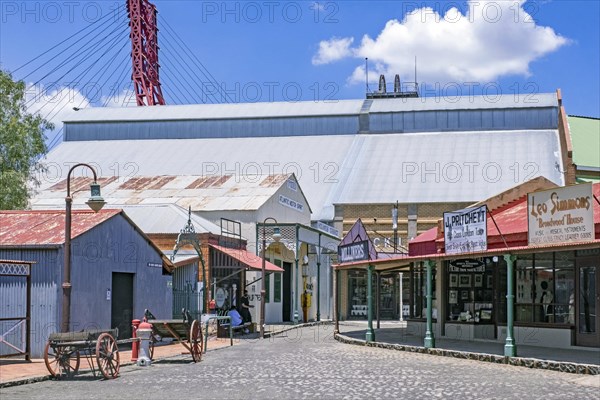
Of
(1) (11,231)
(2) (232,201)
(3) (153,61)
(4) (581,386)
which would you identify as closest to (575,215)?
(4) (581,386)

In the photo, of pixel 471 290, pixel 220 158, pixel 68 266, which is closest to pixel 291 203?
pixel 220 158

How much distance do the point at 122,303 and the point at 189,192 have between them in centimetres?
1651

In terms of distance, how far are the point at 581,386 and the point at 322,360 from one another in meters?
6.58

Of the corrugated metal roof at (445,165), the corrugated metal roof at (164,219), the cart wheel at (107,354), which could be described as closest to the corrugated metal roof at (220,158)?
the corrugated metal roof at (445,165)

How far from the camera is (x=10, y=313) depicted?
20.5 meters

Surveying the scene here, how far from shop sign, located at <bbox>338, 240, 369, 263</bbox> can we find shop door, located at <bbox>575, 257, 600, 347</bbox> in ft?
21.8

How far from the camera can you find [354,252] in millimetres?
28188

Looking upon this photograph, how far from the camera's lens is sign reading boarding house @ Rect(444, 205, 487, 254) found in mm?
21359

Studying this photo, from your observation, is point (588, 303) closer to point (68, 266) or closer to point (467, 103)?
point (68, 266)

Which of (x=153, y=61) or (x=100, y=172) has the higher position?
(x=153, y=61)

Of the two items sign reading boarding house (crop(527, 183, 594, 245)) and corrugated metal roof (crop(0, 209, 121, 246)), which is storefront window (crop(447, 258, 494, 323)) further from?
corrugated metal roof (crop(0, 209, 121, 246))

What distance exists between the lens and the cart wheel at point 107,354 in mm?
16556

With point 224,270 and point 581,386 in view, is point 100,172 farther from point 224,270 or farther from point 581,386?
point 581,386

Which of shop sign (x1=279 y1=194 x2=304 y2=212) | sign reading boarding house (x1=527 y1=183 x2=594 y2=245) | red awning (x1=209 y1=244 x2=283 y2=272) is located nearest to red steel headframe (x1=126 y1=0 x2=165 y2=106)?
shop sign (x1=279 y1=194 x2=304 y2=212)
